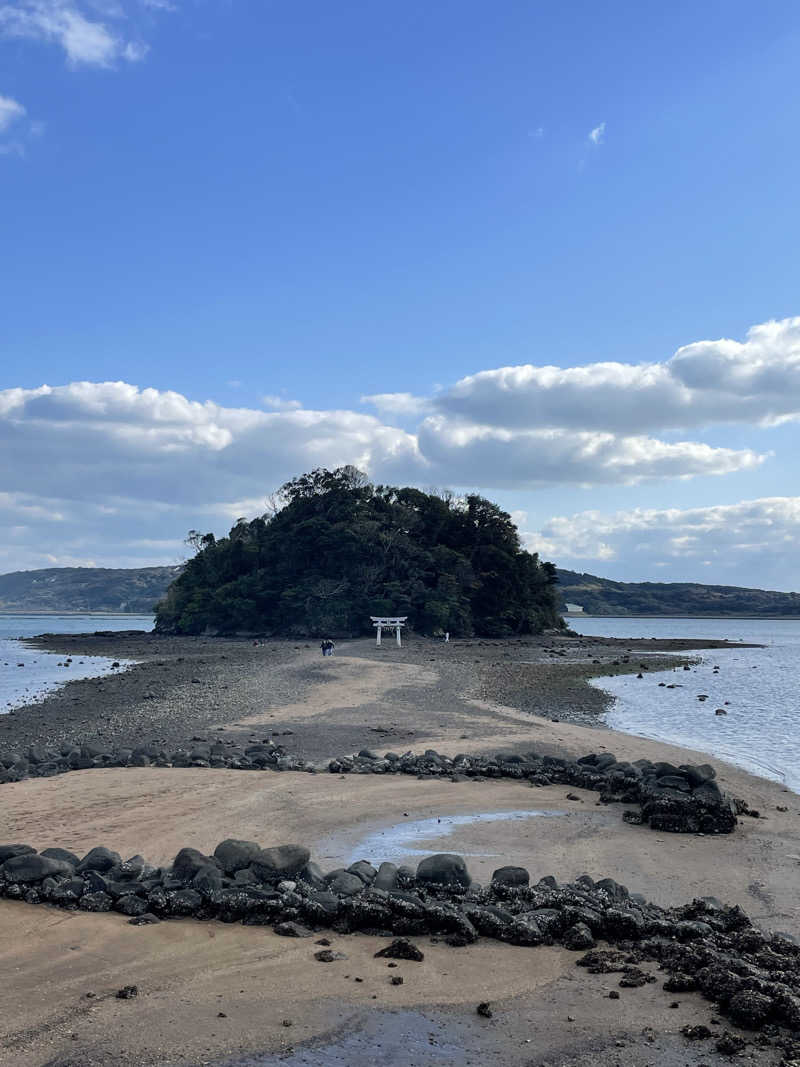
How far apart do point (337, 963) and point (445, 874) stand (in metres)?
1.80

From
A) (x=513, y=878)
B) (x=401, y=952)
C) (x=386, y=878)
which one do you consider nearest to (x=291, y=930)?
(x=401, y=952)

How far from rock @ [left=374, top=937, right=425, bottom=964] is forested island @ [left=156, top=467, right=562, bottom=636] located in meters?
65.1

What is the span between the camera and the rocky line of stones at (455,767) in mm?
13148

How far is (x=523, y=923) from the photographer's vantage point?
750cm

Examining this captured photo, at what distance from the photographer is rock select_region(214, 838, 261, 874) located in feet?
28.7

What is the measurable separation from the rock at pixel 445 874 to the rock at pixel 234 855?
5.75 feet

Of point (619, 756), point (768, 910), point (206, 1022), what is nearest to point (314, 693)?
point (619, 756)

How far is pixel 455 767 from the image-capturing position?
52.6 feet

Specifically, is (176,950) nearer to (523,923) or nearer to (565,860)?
(523,923)

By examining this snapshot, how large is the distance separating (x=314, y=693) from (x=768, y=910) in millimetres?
21044

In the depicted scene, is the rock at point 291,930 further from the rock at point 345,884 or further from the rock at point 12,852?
the rock at point 12,852

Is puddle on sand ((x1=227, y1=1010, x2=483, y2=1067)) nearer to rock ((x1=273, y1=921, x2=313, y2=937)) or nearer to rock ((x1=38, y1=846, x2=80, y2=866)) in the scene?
rock ((x1=273, y1=921, x2=313, y2=937))

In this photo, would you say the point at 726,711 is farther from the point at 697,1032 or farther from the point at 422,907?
the point at 697,1032

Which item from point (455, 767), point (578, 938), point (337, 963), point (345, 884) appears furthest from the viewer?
point (455, 767)
